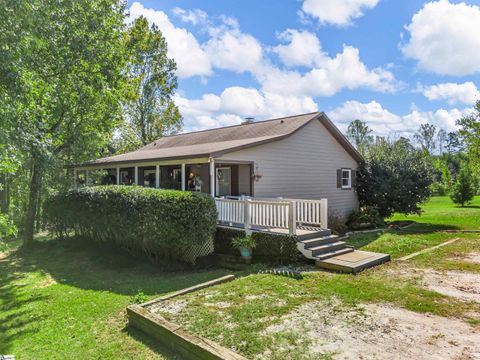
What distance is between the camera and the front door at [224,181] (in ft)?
41.6

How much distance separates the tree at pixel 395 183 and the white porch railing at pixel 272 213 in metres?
6.79

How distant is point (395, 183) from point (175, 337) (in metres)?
13.3

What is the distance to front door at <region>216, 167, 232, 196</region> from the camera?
12672 millimetres

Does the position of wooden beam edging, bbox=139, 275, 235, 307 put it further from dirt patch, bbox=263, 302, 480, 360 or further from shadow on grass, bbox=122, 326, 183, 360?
dirt patch, bbox=263, 302, 480, 360

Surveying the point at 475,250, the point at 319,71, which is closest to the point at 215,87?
the point at 319,71

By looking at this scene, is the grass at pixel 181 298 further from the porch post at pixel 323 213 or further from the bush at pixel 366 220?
the bush at pixel 366 220

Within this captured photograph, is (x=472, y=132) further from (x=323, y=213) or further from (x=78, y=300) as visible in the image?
(x=78, y=300)

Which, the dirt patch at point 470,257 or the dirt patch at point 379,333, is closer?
the dirt patch at point 379,333

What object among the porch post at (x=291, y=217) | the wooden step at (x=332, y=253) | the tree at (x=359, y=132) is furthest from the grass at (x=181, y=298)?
the tree at (x=359, y=132)

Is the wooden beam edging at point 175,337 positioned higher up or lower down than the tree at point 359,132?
→ lower down

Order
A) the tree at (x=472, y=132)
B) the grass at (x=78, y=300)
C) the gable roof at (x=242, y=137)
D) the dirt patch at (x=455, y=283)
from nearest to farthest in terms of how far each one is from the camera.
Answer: the grass at (x=78, y=300) → the dirt patch at (x=455, y=283) → the gable roof at (x=242, y=137) → the tree at (x=472, y=132)

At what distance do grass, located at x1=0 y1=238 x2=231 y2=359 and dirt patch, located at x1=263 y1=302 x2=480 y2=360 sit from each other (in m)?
2.05

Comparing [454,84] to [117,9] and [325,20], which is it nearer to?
[325,20]

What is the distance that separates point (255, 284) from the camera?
6.48m
